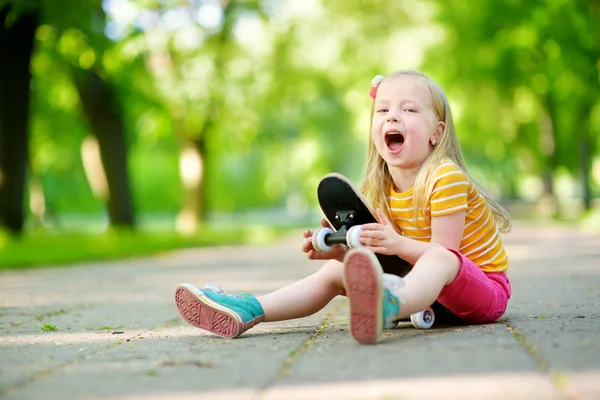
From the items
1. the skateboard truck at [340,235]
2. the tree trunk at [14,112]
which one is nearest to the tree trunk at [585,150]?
the tree trunk at [14,112]

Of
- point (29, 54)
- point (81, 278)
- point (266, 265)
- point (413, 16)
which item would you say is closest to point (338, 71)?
point (413, 16)

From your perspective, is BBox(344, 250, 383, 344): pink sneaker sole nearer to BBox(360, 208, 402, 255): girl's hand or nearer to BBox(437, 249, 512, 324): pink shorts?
BBox(360, 208, 402, 255): girl's hand

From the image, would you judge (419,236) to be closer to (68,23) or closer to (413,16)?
(68,23)

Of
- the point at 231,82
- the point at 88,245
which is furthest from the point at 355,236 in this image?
the point at 231,82

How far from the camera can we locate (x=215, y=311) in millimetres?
4160

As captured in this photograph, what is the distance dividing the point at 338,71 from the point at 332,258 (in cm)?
2756

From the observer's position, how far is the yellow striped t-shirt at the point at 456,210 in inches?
162

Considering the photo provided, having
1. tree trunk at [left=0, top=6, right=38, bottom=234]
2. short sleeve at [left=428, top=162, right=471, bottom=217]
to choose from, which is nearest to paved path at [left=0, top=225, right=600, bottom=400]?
short sleeve at [left=428, top=162, right=471, bottom=217]

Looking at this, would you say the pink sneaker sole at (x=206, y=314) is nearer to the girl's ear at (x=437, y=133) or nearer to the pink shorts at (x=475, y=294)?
the pink shorts at (x=475, y=294)

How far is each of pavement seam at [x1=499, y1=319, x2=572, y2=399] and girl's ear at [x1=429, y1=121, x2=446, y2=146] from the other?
962 mm

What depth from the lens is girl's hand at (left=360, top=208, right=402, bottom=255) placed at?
3.90 m

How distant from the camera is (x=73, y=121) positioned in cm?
2605

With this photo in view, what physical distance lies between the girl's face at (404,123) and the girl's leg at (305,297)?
0.62 metres

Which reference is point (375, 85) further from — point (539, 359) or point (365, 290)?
point (539, 359)
